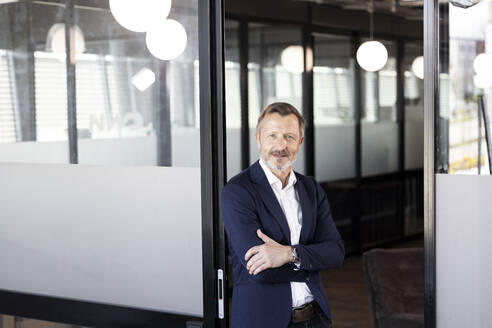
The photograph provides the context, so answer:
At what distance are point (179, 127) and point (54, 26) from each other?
872 mm

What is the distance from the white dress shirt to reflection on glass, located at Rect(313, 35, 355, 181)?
17.8ft

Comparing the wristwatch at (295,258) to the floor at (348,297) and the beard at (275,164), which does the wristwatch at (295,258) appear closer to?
the beard at (275,164)

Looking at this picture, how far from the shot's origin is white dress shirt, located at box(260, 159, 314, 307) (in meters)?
2.59

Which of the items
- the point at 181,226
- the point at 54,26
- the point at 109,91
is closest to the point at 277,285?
the point at 181,226

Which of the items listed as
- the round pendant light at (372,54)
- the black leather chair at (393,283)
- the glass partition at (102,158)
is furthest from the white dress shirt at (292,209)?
the round pendant light at (372,54)

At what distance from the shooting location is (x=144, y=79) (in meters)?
3.54

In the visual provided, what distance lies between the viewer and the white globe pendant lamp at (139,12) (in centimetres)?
343

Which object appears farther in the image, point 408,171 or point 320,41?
point 408,171

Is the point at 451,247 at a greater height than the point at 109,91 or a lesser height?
lesser

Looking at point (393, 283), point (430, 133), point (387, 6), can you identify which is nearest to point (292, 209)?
point (430, 133)

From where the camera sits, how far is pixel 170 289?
3.51 m

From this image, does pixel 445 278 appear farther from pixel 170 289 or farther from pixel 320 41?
pixel 320 41

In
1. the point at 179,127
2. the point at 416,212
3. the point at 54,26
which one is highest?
the point at 54,26

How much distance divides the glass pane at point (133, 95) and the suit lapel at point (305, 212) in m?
0.82
